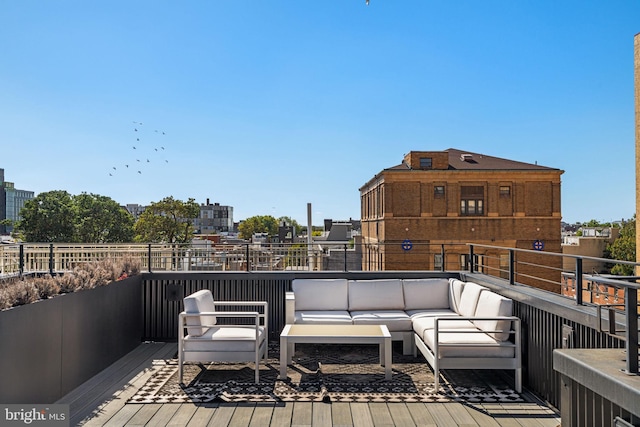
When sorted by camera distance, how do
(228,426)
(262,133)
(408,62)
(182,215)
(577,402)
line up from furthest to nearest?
1. (262,133)
2. (182,215)
3. (408,62)
4. (228,426)
5. (577,402)

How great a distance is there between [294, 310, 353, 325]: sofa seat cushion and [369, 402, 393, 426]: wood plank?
1.69 m

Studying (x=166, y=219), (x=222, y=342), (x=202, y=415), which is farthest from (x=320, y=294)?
(x=166, y=219)

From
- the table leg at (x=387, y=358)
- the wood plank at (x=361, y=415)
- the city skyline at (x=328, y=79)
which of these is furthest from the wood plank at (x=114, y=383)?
the city skyline at (x=328, y=79)

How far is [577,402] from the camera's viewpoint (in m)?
2.45

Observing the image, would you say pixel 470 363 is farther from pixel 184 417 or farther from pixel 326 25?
pixel 326 25

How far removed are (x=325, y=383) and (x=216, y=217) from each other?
426 feet

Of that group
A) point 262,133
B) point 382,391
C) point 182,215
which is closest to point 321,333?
point 382,391

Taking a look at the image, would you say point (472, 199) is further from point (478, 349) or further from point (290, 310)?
point (478, 349)

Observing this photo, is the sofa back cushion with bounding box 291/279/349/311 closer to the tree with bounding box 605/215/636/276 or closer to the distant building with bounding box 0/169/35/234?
the tree with bounding box 605/215/636/276

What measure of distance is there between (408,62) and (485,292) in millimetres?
15083

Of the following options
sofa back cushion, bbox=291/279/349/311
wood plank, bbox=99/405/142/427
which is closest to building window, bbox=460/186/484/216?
sofa back cushion, bbox=291/279/349/311

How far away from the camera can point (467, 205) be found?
31.3m

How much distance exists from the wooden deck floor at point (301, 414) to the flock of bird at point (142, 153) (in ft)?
142

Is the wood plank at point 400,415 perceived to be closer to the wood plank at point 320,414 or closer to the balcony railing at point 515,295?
the wood plank at point 320,414
